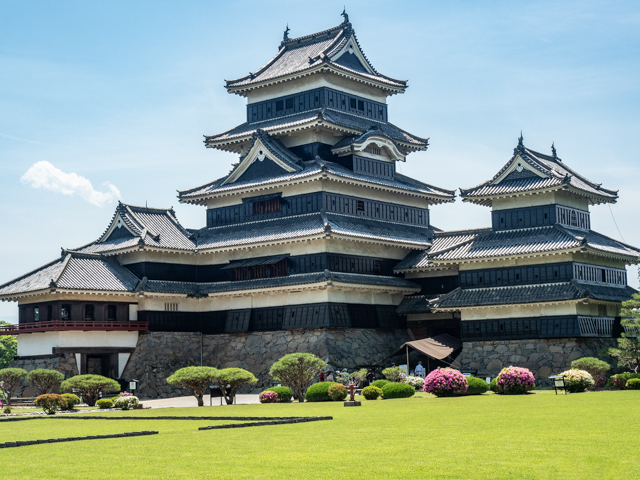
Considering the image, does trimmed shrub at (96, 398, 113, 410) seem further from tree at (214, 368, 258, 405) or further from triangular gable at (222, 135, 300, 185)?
triangular gable at (222, 135, 300, 185)

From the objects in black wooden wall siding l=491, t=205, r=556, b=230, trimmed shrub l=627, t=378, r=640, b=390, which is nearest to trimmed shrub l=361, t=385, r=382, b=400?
trimmed shrub l=627, t=378, r=640, b=390

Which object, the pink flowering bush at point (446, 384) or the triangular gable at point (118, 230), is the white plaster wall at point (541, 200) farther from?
the triangular gable at point (118, 230)

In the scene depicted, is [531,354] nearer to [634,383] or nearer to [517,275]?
[517,275]

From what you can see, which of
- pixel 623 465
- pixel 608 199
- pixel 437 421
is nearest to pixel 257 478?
pixel 623 465

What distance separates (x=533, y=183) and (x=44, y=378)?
32009mm

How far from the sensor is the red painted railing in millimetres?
52656

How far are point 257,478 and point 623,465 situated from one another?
24.4 ft

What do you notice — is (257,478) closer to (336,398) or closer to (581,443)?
(581,443)

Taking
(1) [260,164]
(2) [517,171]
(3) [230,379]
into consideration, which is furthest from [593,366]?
(1) [260,164]

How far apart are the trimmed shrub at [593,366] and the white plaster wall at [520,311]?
4.14 metres

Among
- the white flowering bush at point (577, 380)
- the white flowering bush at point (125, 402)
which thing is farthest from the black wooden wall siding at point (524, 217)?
the white flowering bush at point (125, 402)

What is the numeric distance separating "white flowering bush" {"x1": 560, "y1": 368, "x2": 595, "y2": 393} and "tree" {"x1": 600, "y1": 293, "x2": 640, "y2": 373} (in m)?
6.97

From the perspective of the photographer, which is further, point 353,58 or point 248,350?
point 353,58

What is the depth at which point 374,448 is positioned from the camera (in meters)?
20.8
